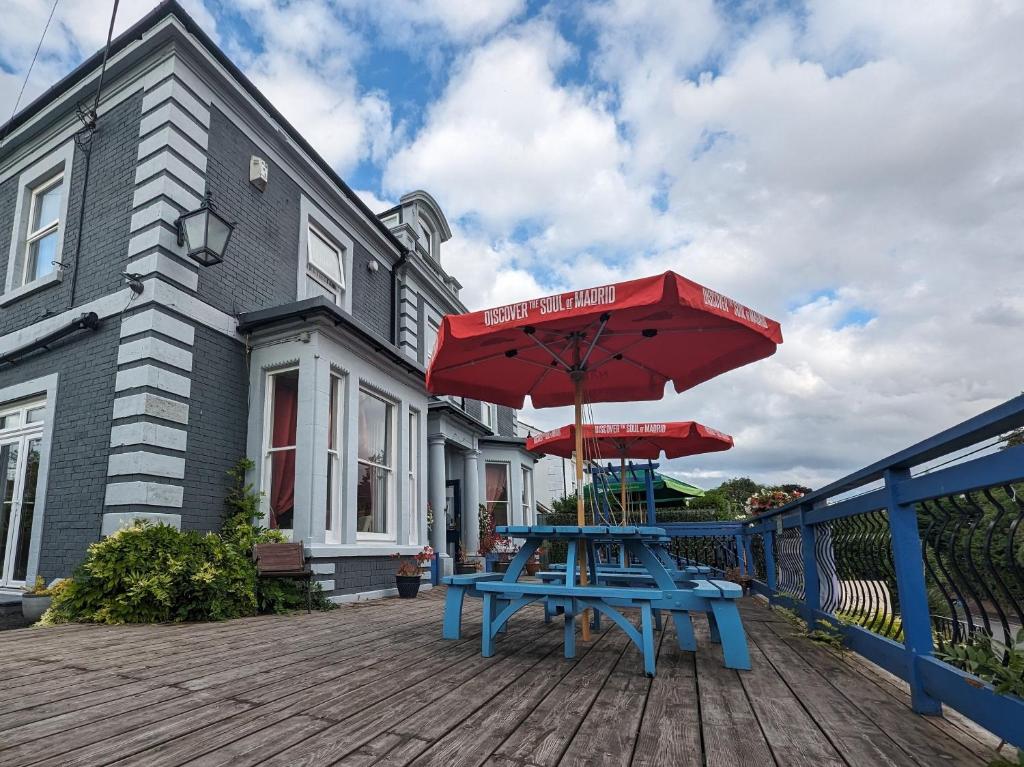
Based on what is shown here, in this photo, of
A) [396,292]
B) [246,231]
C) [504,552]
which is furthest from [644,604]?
[504,552]

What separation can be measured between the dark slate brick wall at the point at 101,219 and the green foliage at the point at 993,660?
7.13 meters

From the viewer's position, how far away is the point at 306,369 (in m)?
6.00

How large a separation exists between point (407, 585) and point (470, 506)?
185 inches

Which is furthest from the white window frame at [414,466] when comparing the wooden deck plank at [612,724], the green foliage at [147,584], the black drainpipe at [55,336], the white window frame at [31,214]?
the wooden deck plank at [612,724]

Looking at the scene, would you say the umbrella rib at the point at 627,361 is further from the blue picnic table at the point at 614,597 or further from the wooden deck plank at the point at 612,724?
the wooden deck plank at the point at 612,724

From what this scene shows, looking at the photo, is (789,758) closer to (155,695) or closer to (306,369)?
(155,695)

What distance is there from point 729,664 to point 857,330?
36.2ft

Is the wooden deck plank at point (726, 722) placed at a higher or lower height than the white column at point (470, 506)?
lower

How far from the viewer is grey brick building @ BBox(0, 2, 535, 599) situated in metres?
5.41

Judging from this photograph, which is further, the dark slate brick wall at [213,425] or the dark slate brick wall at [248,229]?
the dark slate brick wall at [248,229]

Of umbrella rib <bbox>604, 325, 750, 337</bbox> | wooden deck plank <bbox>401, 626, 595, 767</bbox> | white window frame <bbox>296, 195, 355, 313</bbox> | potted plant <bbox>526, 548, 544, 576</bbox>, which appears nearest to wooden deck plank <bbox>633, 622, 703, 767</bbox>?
wooden deck plank <bbox>401, 626, 595, 767</bbox>

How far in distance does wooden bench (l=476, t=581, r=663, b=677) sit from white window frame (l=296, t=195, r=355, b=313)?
19.1ft

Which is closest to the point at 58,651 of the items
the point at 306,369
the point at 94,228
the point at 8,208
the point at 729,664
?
the point at 306,369

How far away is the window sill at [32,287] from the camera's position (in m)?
6.46
